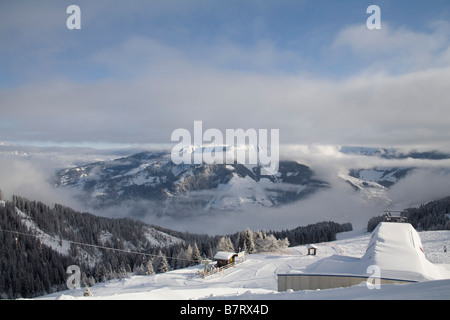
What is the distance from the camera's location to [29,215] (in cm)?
12212

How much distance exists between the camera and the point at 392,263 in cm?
1675

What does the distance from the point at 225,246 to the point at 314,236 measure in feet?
114

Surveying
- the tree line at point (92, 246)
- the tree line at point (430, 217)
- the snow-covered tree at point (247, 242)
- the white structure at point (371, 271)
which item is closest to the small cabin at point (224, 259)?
the snow-covered tree at point (247, 242)

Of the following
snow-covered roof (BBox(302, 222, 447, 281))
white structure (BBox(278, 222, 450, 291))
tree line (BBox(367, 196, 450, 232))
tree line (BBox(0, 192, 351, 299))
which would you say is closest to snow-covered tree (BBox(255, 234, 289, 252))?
tree line (BBox(0, 192, 351, 299))

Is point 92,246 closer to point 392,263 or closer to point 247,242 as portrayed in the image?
point 247,242

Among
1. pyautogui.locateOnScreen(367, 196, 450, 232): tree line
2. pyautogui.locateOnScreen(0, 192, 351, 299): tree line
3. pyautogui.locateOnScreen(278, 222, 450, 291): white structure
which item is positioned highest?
pyautogui.locateOnScreen(278, 222, 450, 291): white structure

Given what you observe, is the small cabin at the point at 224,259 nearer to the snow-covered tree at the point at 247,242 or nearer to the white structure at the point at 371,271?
the snow-covered tree at the point at 247,242

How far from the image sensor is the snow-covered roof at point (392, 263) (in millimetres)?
15227

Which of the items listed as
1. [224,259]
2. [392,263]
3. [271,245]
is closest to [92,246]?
[271,245]

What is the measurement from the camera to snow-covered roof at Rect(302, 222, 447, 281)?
599 inches

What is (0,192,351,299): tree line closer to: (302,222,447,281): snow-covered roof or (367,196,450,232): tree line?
(367,196,450,232): tree line

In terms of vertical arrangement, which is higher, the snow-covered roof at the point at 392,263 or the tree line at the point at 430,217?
the snow-covered roof at the point at 392,263
